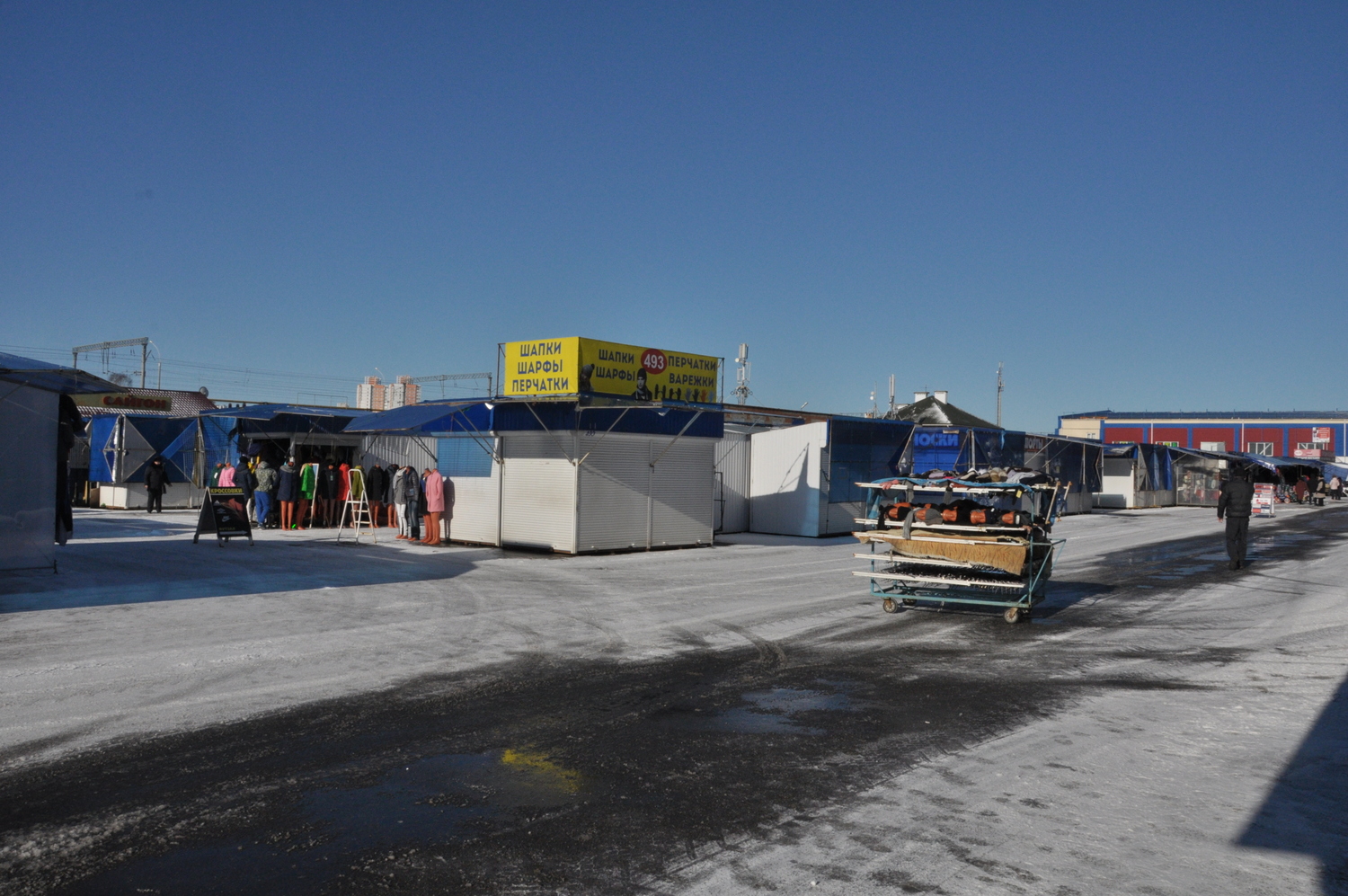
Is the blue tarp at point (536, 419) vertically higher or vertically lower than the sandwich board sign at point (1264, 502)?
higher

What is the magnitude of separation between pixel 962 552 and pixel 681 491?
36.2 feet

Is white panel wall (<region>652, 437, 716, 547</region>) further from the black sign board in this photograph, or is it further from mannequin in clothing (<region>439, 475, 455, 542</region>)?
the black sign board

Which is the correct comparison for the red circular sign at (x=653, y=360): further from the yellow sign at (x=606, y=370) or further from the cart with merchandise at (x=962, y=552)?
the cart with merchandise at (x=962, y=552)

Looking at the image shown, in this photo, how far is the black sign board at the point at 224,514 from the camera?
2011 centimetres

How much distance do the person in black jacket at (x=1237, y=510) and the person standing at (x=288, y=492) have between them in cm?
2189

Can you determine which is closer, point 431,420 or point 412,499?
point 431,420

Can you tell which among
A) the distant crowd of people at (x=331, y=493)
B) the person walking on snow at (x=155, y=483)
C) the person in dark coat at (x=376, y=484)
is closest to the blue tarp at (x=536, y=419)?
the distant crowd of people at (x=331, y=493)

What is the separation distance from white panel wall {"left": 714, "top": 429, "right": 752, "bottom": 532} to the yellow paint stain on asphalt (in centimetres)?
2134

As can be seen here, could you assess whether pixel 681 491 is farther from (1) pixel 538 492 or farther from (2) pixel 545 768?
(2) pixel 545 768

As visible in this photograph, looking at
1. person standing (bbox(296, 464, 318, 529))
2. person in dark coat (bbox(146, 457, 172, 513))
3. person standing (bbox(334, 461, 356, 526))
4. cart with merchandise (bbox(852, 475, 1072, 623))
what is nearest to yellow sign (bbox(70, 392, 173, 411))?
person in dark coat (bbox(146, 457, 172, 513))

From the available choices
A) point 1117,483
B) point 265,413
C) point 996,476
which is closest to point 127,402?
point 265,413

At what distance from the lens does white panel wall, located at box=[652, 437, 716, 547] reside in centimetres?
2275

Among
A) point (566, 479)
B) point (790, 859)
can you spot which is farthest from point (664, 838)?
point (566, 479)

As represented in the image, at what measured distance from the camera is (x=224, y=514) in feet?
67.0
